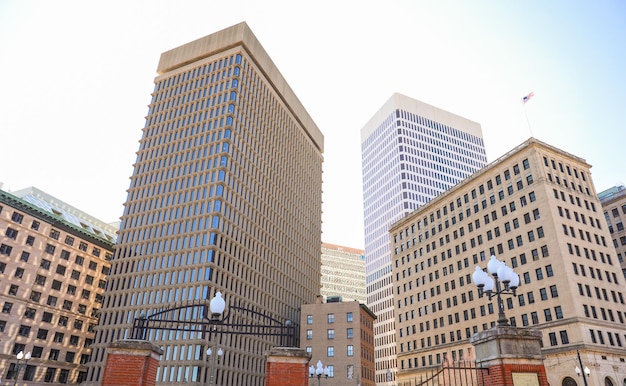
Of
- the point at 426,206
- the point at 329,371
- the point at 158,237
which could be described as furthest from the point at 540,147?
the point at 158,237

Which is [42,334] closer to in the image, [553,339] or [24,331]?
[24,331]

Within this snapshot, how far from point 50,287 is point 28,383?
17117 millimetres

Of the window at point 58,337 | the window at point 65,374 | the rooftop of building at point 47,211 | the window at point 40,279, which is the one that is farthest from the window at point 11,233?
the window at point 65,374

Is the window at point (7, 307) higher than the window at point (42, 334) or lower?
higher

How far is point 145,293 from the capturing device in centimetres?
8069

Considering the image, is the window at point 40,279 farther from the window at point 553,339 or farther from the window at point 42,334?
the window at point 553,339

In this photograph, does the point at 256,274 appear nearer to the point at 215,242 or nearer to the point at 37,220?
the point at 215,242

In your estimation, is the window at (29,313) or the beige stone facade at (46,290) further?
the window at (29,313)

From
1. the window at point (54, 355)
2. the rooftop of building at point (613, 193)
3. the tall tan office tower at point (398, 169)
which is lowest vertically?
the window at point (54, 355)

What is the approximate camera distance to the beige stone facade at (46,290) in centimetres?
7512

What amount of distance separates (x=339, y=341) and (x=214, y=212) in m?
34.1

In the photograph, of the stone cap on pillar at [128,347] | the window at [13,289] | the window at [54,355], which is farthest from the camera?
the window at [54,355]

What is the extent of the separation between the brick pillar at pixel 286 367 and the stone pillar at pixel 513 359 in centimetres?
533

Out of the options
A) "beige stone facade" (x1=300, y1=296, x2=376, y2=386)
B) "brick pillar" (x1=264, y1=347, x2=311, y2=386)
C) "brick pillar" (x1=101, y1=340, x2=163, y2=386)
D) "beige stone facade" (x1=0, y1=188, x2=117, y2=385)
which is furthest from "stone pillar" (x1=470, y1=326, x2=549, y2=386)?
"beige stone facade" (x1=0, y1=188, x2=117, y2=385)
